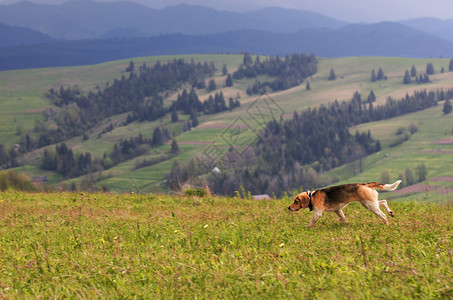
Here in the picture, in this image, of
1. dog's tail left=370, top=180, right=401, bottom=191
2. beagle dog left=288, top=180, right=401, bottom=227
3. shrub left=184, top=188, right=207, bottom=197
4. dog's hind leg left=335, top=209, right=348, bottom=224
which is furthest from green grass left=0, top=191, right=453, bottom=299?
shrub left=184, top=188, right=207, bottom=197

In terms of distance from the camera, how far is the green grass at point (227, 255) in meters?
5.98

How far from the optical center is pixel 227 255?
7926 mm

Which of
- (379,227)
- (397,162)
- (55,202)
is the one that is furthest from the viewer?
(397,162)

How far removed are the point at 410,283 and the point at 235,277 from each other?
2319mm

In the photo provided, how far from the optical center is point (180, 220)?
37.8 ft

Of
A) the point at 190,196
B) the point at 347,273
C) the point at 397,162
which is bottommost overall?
the point at 397,162

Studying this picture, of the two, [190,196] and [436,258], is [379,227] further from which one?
[190,196]

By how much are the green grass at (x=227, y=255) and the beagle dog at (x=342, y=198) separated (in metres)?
0.34

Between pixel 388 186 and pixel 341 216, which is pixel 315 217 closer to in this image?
pixel 341 216

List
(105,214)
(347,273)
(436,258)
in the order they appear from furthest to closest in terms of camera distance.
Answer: (105,214) < (436,258) < (347,273)

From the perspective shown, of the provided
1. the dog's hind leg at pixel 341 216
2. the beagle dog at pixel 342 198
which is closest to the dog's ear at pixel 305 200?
the beagle dog at pixel 342 198

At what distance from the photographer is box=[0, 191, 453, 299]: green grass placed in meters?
5.98

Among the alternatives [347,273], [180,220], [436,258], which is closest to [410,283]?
[347,273]

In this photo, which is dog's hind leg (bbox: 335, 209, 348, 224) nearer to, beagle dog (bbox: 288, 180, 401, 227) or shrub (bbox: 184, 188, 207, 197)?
beagle dog (bbox: 288, 180, 401, 227)
